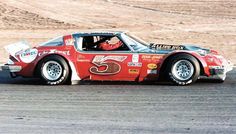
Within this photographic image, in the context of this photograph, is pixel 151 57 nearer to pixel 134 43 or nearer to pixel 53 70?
pixel 134 43

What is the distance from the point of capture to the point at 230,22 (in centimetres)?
3356

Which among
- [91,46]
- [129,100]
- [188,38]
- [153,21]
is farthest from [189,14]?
[129,100]

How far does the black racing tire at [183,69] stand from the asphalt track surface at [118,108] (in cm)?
22

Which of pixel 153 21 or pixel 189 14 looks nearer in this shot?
pixel 153 21

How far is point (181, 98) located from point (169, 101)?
1.27ft

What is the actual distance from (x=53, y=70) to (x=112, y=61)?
1250 mm

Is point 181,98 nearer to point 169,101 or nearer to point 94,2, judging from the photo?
point 169,101

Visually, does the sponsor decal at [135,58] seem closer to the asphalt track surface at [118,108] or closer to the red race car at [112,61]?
the red race car at [112,61]

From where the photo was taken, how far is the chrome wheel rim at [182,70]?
1294cm

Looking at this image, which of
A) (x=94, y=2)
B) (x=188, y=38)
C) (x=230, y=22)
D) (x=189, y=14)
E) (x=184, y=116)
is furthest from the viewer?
(x=94, y=2)

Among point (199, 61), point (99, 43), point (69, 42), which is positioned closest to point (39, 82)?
point (69, 42)

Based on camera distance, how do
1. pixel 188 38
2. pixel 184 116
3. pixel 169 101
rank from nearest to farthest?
pixel 184 116
pixel 169 101
pixel 188 38

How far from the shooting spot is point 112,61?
1321 cm

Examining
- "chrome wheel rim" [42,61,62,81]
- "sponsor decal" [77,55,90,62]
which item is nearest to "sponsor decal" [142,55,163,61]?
"sponsor decal" [77,55,90,62]
